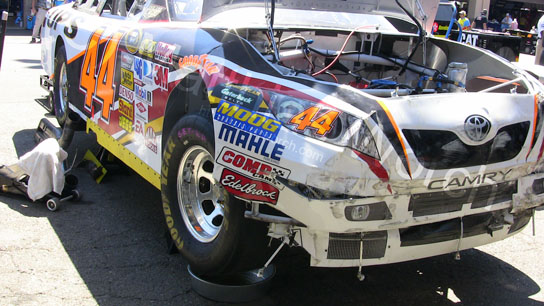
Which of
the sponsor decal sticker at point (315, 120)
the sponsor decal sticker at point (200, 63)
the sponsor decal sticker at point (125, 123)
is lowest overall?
the sponsor decal sticker at point (125, 123)

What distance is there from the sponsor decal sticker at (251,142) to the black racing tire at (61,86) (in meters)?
3.39

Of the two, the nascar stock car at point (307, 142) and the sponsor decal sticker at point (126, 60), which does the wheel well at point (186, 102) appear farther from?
the sponsor decal sticker at point (126, 60)

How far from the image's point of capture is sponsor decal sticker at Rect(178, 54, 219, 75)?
333 centimetres

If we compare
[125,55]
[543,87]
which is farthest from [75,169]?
[543,87]

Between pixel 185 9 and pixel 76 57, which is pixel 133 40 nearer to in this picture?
pixel 185 9

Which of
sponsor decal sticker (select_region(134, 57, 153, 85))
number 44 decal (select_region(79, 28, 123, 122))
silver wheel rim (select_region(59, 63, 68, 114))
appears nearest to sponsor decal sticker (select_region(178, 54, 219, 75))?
sponsor decal sticker (select_region(134, 57, 153, 85))

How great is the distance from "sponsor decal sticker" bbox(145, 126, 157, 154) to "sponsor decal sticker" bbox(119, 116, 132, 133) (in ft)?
0.98

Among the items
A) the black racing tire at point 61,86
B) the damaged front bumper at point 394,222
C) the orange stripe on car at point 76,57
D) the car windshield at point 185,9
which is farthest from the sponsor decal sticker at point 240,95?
the black racing tire at point 61,86

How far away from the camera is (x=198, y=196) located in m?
3.66

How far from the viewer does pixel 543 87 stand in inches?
144

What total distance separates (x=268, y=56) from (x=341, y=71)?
0.93m

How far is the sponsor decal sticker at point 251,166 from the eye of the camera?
9.15ft

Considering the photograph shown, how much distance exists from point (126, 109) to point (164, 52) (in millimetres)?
750

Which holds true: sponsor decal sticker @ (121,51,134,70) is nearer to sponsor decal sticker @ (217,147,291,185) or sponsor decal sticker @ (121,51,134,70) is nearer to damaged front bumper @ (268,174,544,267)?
sponsor decal sticker @ (217,147,291,185)
